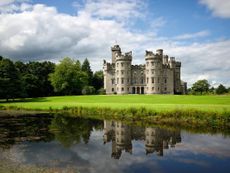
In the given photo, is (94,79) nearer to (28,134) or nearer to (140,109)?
(140,109)

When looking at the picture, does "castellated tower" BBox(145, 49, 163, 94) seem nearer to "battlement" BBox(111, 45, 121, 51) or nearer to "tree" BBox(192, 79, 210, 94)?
"battlement" BBox(111, 45, 121, 51)

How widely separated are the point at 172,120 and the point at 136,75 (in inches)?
2231

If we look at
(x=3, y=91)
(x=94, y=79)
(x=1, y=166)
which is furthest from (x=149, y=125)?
(x=94, y=79)

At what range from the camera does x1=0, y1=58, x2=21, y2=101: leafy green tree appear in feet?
204

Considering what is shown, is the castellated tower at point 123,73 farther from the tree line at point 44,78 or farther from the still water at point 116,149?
the still water at point 116,149

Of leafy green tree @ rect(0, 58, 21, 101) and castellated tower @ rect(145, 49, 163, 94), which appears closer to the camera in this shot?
leafy green tree @ rect(0, 58, 21, 101)

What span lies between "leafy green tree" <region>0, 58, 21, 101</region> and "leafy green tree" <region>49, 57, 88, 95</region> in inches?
589

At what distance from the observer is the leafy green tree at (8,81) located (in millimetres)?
62250

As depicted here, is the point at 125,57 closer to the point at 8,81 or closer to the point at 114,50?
the point at 114,50

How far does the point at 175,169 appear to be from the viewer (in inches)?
545

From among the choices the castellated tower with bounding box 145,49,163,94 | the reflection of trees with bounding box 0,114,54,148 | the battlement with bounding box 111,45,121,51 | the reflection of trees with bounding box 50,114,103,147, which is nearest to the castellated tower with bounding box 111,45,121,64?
the battlement with bounding box 111,45,121,51

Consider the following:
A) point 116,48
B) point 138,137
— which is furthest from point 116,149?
point 116,48

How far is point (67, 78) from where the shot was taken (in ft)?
266

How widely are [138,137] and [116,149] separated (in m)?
4.54
